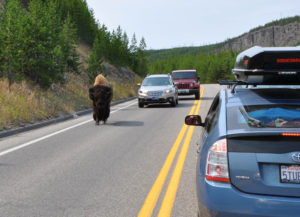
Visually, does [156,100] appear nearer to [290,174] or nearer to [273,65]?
[273,65]

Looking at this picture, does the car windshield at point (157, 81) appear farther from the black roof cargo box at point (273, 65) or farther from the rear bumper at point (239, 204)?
the rear bumper at point (239, 204)

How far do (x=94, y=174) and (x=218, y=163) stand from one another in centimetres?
365

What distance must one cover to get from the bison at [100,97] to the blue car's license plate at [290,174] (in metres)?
10.9

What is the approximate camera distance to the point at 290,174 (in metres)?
3.12

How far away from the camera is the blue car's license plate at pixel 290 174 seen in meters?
3.11

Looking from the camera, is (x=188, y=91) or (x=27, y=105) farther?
(x=188, y=91)

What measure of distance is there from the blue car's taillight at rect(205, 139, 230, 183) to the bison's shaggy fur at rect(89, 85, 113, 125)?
10475mm

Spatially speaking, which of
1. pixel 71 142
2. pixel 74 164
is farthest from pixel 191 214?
pixel 71 142

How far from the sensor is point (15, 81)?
2036 centimetres

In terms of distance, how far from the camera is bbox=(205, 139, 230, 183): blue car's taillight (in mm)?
3266

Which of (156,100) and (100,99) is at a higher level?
(100,99)

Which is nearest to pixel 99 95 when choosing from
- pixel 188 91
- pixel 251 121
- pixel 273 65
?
pixel 273 65

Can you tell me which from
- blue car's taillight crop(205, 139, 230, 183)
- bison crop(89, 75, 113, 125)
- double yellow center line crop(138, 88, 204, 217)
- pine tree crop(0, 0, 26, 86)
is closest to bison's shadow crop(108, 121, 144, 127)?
bison crop(89, 75, 113, 125)

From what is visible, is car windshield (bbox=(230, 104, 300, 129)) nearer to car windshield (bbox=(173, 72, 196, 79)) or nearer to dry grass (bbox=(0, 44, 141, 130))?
dry grass (bbox=(0, 44, 141, 130))
